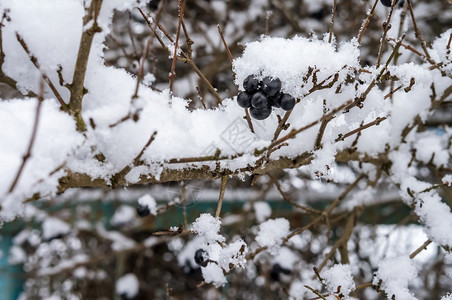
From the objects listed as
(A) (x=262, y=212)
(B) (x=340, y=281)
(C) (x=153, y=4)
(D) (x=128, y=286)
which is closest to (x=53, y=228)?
(D) (x=128, y=286)

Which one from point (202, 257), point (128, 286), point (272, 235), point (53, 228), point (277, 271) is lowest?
point (202, 257)

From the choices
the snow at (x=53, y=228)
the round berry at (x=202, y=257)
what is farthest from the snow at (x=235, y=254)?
the snow at (x=53, y=228)

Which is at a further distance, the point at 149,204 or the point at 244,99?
the point at 149,204

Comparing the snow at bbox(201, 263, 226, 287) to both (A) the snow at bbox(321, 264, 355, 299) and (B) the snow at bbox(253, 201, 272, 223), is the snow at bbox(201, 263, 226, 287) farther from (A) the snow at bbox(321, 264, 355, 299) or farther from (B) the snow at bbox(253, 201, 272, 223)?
(B) the snow at bbox(253, 201, 272, 223)

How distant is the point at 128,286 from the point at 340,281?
3322 mm

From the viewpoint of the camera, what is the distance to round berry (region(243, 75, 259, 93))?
1.27 meters

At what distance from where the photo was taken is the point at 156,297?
490 centimetres

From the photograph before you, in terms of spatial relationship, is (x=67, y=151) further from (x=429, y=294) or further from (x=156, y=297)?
(x=156, y=297)

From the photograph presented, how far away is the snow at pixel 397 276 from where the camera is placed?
153 centimetres

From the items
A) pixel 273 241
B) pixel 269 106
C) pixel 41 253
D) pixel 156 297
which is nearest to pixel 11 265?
pixel 41 253

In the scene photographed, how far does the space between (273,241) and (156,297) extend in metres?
3.42

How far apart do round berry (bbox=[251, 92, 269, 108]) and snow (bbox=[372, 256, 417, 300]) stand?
862 mm

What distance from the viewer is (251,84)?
1.28m

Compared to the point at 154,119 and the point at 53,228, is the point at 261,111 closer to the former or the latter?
the point at 154,119
